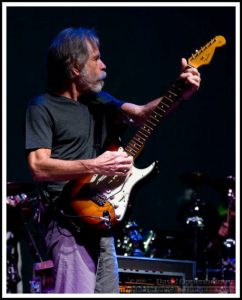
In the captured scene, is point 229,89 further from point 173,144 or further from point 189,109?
point 173,144

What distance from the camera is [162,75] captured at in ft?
24.1

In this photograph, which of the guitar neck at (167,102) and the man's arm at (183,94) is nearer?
the man's arm at (183,94)

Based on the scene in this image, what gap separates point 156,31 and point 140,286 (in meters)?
4.38

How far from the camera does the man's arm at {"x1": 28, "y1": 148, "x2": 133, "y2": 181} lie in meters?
3.15

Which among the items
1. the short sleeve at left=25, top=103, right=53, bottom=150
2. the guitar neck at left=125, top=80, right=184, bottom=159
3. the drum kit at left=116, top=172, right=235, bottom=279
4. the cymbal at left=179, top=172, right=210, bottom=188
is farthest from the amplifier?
the cymbal at left=179, top=172, right=210, bottom=188

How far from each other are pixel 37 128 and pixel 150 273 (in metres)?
1.58

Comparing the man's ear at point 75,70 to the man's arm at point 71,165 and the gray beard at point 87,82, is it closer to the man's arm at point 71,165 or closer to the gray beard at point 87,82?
the gray beard at point 87,82

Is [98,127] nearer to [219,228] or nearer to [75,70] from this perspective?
[75,70]

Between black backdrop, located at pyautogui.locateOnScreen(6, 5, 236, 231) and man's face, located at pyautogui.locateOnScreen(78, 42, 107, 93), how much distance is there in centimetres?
333

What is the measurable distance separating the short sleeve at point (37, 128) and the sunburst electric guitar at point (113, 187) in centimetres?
30

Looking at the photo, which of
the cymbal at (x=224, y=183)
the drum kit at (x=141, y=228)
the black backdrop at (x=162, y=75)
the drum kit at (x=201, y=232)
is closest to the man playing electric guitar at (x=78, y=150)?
the drum kit at (x=141, y=228)

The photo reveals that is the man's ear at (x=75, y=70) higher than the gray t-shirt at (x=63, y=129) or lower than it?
higher

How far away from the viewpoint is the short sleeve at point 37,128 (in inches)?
125

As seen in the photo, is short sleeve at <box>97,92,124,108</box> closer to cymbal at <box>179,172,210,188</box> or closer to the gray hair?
the gray hair
